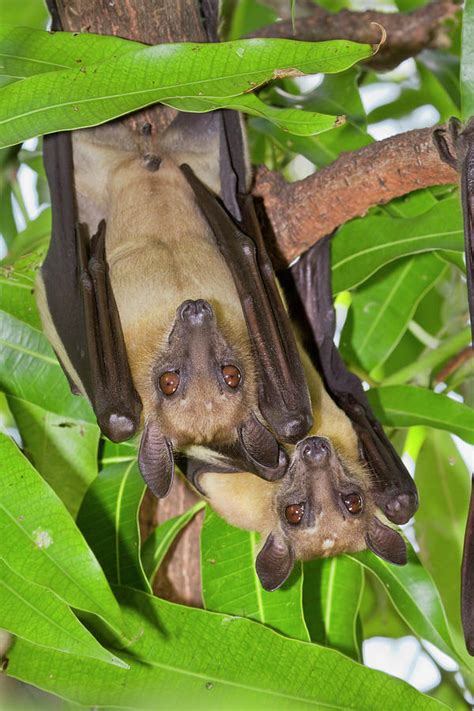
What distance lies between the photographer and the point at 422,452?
13.3 feet

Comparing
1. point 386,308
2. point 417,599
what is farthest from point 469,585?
point 386,308

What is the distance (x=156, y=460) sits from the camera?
2.97 metres

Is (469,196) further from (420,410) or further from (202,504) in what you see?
(202,504)

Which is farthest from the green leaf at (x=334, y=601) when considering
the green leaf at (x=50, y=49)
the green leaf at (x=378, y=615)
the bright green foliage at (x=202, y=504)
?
the green leaf at (x=50, y=49)

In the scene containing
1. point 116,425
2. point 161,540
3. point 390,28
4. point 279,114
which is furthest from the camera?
point 390,28

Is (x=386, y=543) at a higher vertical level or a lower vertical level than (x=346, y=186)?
lower

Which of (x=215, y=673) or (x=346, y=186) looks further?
(x=346, y=186)

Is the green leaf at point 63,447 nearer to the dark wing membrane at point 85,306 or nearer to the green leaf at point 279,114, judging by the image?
the dark wing membrane at point 85,306

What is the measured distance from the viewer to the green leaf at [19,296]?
→ 3283 millimetres

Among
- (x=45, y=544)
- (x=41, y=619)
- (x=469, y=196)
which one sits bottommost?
(x=41, y=619)

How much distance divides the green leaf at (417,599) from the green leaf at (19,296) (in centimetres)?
150

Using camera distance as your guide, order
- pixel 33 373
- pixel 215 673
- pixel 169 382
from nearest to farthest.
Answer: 1. pixel 215 673
2. pixel 169 382
3. pixel 33 373

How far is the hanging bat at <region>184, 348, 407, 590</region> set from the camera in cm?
322

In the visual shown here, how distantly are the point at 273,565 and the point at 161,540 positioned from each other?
62 cm
